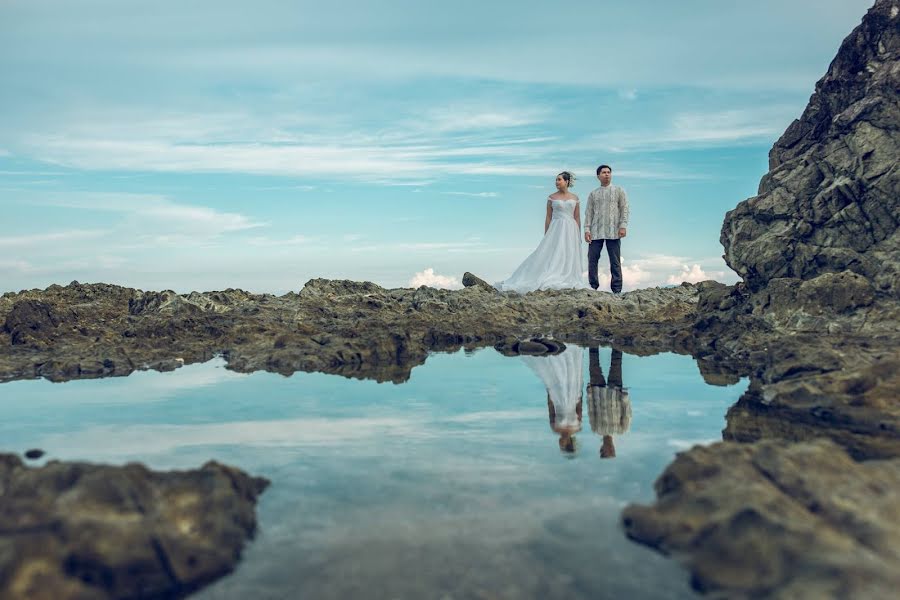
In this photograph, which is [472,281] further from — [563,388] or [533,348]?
[563,388]

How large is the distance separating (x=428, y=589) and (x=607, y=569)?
1.15 metres

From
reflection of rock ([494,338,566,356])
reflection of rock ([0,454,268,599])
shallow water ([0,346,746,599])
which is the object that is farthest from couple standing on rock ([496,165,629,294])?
reflection of rock ([0,454,268,599])

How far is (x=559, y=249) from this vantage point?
25609 millimetres

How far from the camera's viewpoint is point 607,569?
4367 millimetres

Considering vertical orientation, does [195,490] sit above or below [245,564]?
above

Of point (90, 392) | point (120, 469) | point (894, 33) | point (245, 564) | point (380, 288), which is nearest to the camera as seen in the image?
point (245, 564)

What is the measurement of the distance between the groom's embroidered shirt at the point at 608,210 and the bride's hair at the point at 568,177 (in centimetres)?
183

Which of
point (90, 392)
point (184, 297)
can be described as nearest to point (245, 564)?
point (90, 392)

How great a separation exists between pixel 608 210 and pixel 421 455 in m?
18.4

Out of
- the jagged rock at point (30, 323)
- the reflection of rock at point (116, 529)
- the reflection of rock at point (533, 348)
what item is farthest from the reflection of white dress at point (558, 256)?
the reflection of rock at point (116, 529)

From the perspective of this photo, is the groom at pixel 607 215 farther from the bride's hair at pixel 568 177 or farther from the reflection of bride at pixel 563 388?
the reflection of bride at pixel 563 388

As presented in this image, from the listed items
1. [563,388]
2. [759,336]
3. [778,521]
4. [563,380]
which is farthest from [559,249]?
[778,521]

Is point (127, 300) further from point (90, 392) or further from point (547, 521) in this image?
point (547, 521)

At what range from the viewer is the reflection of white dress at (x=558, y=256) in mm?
25500
